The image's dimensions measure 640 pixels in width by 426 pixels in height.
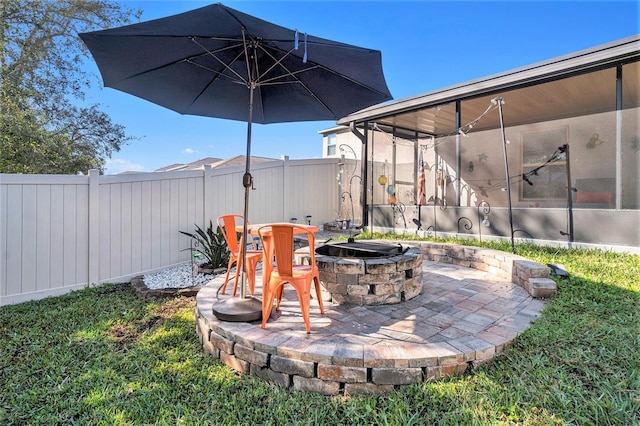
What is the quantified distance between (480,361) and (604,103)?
7.01 meters

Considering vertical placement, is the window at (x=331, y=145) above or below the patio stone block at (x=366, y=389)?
above

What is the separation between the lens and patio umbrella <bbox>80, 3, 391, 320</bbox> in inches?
86.9

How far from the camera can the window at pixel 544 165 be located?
22.5ft

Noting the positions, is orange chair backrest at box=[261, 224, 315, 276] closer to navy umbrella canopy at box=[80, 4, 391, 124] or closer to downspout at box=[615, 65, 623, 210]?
navy umbrella canopy at box=[80, 4, 391, 124]

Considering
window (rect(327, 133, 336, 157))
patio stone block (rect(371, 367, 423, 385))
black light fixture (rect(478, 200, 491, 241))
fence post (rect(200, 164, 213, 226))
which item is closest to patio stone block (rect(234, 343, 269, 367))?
patio stone block (rect(371, 367, 423, 385))

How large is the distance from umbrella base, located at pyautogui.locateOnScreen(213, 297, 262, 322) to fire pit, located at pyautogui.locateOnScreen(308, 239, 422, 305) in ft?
2.81

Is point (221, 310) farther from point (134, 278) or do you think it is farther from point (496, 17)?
point (496, 17)

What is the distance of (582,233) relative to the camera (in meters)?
5.24

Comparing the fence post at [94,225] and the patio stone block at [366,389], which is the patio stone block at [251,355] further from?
the fence post at [94,225]

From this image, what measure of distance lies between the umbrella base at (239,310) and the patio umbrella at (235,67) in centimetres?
12

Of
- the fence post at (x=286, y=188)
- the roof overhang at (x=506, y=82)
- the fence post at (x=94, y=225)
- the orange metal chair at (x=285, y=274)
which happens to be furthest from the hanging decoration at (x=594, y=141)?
the fence post at (x=94, y=225)

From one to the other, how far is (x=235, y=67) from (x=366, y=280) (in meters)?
2.62

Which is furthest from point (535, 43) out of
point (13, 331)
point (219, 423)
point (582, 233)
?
point (13, 331)

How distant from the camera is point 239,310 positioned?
2701mm
